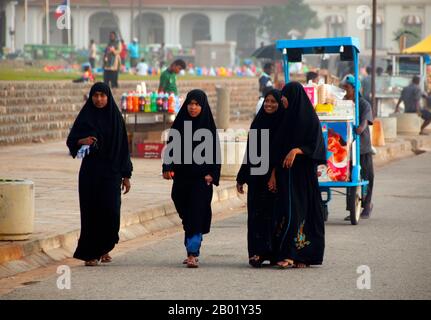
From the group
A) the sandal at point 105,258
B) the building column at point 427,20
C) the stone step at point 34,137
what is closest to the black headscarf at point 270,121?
the sandal at point 105,258

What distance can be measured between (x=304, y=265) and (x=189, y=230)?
1073 mm

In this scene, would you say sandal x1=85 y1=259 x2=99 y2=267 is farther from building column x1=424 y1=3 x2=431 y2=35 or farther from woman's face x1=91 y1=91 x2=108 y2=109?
building column x1=424 y1=3 x2=431 y2=35

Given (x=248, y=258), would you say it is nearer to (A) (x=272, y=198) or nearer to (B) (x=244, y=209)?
(A) (x=272, y=198)

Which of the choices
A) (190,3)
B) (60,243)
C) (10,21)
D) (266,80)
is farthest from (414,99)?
(190,3)

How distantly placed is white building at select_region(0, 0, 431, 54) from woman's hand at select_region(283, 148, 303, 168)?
226 ft

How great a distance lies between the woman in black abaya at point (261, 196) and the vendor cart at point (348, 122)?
3.01m

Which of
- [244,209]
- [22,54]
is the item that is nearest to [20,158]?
[244,209]

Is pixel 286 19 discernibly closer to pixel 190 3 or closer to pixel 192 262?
pixel 190 3

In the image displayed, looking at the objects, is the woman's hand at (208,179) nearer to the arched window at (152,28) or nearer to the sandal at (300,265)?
the sandal at (300,265)

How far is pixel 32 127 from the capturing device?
2645cm

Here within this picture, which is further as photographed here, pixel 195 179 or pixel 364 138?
pixel 364 138

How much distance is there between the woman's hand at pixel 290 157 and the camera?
450 inches

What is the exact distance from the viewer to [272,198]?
1162 cm

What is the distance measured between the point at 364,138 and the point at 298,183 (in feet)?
13.4
